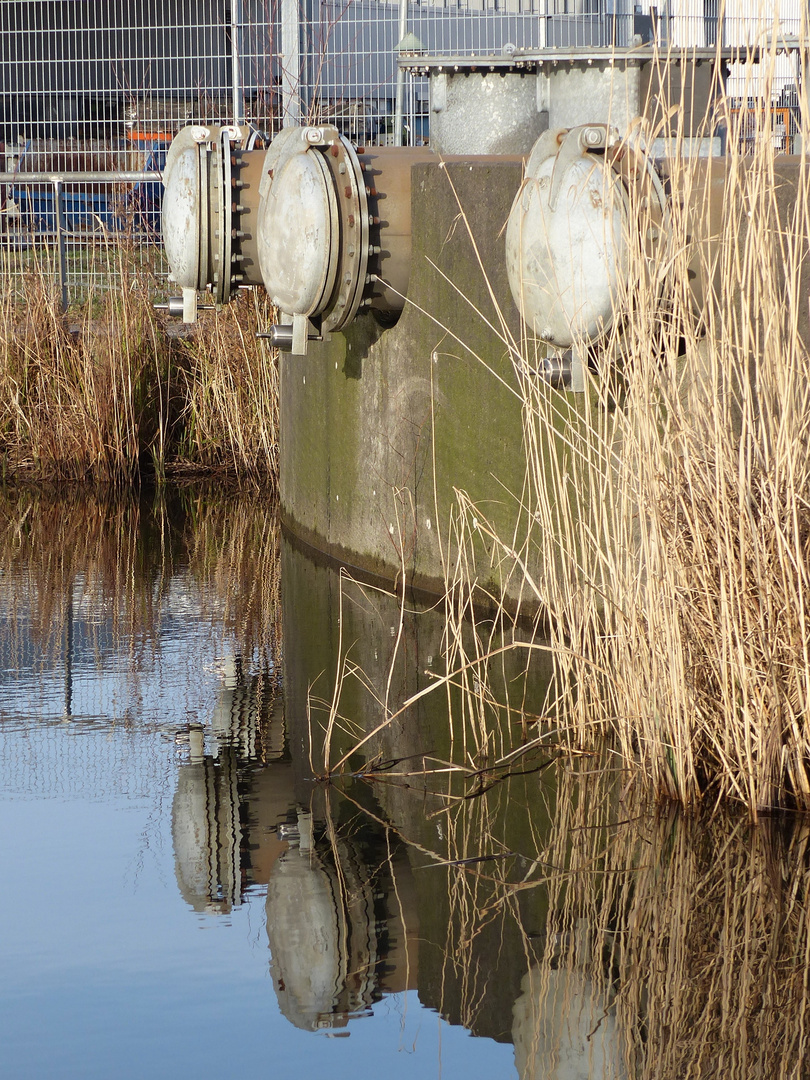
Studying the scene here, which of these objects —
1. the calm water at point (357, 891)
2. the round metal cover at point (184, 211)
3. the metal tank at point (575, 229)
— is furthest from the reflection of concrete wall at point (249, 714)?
the round metal cover at point (184, 211)

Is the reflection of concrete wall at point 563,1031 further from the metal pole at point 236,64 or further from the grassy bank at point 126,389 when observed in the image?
the metal pole at point 236,64

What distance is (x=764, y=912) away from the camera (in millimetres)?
2605

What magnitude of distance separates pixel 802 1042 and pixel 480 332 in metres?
2.60

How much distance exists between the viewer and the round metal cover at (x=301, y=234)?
4180mm

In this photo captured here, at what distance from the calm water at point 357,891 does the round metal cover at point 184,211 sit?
122 cm

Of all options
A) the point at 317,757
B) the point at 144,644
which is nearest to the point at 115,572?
the point at 144,644

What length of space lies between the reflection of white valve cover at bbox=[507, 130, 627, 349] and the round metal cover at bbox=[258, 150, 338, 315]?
0.71 m

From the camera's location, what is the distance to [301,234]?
421 centimetres

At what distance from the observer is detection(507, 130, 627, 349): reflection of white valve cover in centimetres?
342

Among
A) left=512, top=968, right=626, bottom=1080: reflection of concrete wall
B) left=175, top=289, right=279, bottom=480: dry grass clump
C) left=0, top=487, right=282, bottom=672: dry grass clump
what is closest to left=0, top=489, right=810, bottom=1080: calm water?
left=512, top=968, right=626, bottom=1080: reflection of concrete wall

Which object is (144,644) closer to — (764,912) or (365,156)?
(365,156)

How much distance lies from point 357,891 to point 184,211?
243 centimetres

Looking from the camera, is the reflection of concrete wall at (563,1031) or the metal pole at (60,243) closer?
the reflection of concrete wall at (563,1031)

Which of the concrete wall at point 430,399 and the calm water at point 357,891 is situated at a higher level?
the concrete wall at point 430,399
